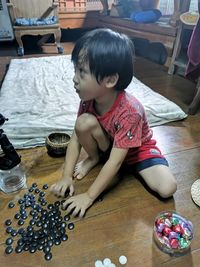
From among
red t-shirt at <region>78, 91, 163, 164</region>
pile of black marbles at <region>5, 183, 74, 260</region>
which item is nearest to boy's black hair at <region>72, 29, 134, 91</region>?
red t-shirt at <region>78, 91, 163, 164</region>

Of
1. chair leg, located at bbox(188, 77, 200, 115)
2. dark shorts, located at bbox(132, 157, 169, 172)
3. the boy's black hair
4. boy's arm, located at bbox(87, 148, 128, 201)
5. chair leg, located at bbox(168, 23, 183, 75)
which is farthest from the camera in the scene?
chair leg, located at bbox(168, 23, 183, 75)

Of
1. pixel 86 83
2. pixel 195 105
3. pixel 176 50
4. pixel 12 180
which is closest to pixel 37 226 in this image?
pixel 12 180

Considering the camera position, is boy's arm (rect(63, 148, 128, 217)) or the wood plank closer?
the wood plank

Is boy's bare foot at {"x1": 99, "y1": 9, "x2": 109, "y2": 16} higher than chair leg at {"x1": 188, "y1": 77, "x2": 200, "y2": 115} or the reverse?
higher

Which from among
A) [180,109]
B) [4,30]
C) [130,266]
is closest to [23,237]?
[130,266]

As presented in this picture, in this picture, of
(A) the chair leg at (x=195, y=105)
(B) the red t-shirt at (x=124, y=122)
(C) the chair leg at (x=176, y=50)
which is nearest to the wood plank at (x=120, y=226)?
(B) the red t-shirt at (x=124, y=122)

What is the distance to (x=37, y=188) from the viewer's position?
902 millimetres

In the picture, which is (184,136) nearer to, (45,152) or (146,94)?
(146,94)

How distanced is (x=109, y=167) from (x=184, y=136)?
60cm

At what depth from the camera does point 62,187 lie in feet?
2.81

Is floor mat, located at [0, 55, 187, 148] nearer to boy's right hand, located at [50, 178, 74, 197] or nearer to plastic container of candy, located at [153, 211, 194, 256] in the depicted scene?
boy's right hand, located at [50, 178, 74, 197]

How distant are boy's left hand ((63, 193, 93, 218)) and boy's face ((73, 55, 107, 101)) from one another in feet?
1.10

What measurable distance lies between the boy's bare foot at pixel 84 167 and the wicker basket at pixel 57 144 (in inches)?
4.4

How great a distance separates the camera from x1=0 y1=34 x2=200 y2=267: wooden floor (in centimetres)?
67
